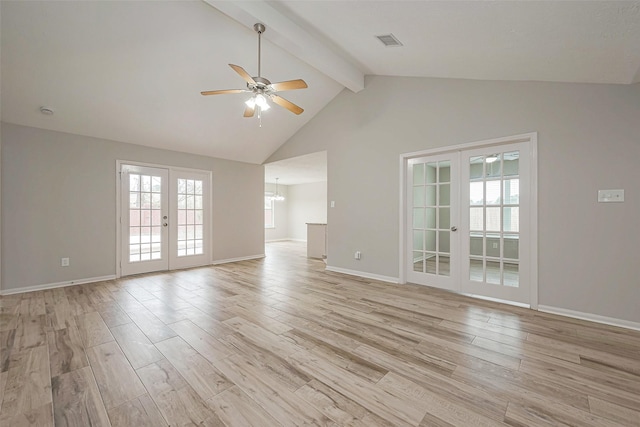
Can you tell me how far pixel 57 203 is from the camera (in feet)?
13.3

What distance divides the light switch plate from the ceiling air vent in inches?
107

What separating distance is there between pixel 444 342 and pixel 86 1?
15.3ft

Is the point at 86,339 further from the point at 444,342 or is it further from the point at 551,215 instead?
the point at 551,215

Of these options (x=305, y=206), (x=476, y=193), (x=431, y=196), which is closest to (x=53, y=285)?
(x=431, y=196)

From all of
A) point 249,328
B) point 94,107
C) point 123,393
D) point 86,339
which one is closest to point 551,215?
point 249,328

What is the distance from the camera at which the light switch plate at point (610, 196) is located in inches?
104

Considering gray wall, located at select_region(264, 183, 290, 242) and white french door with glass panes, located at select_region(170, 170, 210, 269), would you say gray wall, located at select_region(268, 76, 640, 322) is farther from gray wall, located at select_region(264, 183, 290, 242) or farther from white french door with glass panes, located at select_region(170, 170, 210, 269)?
gray wall, located at select_region(264, 183, 290, 242)

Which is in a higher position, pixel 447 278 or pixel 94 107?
pixel 94 107

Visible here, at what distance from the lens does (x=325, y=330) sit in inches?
99.0

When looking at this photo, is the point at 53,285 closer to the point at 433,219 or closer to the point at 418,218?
the point at 418,218

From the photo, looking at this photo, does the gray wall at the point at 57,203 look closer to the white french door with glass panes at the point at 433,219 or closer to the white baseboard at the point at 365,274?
the white baseboard at the point at 365,274

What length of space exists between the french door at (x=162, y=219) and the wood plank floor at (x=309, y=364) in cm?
155

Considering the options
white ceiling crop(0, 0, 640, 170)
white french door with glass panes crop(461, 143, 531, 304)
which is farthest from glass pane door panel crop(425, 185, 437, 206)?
white ceiling crop(0, 0, 640, 170)

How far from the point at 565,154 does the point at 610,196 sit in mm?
589
